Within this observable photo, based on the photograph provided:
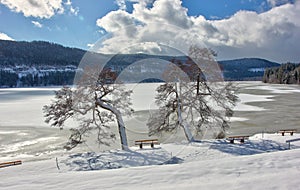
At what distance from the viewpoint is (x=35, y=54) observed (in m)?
150

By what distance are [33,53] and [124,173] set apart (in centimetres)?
16778

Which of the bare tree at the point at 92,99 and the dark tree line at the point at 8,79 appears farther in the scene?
the dark tree line at the point at 8,79

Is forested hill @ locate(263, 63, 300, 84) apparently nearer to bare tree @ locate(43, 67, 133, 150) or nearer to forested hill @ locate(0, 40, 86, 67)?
forested hill @ locate(0, 40, 86, 67)

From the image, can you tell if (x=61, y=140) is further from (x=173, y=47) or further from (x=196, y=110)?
(x=173, y=47)

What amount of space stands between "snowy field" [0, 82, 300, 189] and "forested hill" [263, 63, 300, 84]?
263ft

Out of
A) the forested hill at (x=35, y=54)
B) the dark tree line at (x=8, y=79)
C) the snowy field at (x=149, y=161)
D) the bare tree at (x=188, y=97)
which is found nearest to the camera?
the snowy field at (x=149, y=161)

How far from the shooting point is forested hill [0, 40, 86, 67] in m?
134

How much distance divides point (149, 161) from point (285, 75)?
343 ft

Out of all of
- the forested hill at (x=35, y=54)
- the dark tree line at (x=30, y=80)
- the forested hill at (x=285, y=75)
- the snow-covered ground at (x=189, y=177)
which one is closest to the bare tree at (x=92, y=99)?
the snow-covered ground at (x=189, y=177)

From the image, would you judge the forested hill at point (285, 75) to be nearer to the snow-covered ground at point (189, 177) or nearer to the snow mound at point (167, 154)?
the snow mound at point (167, 154)

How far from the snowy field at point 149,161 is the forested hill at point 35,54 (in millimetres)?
111463

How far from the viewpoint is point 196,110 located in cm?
1288

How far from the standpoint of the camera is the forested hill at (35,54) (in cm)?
13375

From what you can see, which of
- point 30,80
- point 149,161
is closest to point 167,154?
point 149,161
